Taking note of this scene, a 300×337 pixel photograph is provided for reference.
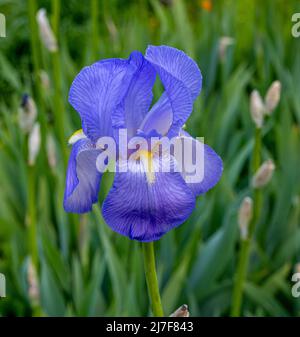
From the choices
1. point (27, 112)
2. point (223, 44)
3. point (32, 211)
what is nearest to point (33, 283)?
point (32, 211)

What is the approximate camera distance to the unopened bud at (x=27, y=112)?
3.98 ft

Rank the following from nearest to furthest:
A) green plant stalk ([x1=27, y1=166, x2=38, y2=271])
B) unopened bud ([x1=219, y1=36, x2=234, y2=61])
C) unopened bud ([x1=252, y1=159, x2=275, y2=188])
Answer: unopened bud ([x1=252, y1=159, x2=275, y2=188]), green plant stalk ([x1=27, y1=166, x2=38, y2=271]), unopened bud ([x1=219, y1=36, x2=234, y2=61])

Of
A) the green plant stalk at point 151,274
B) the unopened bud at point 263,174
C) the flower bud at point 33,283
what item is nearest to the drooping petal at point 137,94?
the green plant stalk at point 151,274

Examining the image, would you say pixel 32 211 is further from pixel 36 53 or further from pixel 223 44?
pixel 223 44

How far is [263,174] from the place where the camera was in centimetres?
119

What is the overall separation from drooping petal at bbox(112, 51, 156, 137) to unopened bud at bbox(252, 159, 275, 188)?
0.46 meters

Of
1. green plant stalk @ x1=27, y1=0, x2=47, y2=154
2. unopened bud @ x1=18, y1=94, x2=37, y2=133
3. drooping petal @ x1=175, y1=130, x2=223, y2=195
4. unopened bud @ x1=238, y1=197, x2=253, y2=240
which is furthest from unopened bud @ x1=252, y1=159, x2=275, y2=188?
green plant stalk @ x1=27, y1=0, x2=47, y2=154

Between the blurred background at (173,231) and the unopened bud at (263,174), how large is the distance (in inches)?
15.5

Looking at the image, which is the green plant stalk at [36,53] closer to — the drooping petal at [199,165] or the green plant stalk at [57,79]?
the green plant stalk at [57,79]

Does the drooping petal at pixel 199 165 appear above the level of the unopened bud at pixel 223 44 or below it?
below

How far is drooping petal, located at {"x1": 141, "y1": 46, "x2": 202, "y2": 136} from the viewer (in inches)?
29.4

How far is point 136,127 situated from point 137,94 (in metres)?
0.04

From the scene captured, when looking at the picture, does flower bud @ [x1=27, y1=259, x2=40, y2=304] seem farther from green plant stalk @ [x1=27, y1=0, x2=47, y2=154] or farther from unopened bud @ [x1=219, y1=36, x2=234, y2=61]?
unopened bud @ [x1=219, y1=36, x2=234, y2=61]

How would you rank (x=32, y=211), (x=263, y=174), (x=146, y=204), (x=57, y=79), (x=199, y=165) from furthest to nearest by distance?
(x=57, y=79) < (x=32, y=211) < (x=263, y=174) < (x=199, y=165) < (x=146, y=204)
